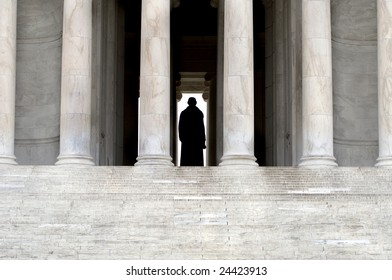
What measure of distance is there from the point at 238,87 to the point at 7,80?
17.9 meters

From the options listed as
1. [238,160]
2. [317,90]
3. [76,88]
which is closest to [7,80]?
[76,88]

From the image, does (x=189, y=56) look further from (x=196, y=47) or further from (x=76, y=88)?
(x=76, y=88)

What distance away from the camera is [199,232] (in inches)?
2485

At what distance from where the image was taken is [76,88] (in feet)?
270

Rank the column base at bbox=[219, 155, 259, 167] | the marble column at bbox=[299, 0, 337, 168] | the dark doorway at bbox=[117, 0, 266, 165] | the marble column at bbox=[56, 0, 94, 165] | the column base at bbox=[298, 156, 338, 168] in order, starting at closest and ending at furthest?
the column base at bbox=[219, 155, 259, 167]
the column base at bbox=[298, 156, 338, 168]
the marble column at bbox=[299, 0, 337, 168]
the marble column at bbox=[56, 0, 94, 165]
the dark doorway at bbox=[117, 0, 266, 165]

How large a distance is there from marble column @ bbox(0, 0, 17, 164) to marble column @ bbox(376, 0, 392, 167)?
1118 inches

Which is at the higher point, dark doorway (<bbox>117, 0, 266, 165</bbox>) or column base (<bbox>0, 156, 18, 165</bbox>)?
dark doorway (<bbox>117, 0, 266, 165</bbox>)

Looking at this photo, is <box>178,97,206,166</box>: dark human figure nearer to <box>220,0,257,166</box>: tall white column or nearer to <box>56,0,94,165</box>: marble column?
<box>220,0,257,166</box>: tall white column

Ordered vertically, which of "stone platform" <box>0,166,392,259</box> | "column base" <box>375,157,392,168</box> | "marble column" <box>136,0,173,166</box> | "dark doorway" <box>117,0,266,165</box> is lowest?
"stone platform" <box>0,166,392,259</box>

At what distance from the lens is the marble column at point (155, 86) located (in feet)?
263

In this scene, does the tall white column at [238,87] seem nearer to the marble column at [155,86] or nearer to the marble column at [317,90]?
the marble column at [317,90]

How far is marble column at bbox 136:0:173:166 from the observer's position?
8031 centimetres

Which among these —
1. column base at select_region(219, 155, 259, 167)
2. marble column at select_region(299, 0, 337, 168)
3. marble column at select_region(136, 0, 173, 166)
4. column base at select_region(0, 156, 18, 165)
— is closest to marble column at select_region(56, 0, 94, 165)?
column base at select_region(0, 156, 18, 165)
